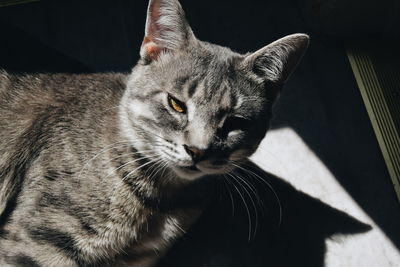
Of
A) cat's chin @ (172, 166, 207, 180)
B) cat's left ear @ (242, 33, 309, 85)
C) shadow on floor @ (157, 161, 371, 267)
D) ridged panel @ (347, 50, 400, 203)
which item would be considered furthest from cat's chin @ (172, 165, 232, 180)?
ridged panel @ (347, 50, 400, 203)

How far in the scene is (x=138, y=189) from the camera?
186cm

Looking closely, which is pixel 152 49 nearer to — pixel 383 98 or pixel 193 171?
pixel 193 171

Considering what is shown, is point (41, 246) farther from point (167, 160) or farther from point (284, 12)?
point (284, 12)

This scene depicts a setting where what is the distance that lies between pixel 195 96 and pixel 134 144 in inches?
13.2

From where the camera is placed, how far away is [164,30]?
5.72 ft

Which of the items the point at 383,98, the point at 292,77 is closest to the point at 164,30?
the point at 292,77

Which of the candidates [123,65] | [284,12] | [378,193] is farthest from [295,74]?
[123,65]

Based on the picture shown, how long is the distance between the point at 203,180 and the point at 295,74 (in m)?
1.02

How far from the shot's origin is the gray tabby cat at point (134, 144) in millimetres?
1662

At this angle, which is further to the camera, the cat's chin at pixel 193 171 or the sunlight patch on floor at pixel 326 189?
the sunlight patch on floor at pixel 326 189

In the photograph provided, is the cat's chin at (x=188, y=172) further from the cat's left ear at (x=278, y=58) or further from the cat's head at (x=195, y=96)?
the cat's left ear at (x=278, y=58)

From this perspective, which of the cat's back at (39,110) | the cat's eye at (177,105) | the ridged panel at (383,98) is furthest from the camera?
the ridged panel at (383,98)

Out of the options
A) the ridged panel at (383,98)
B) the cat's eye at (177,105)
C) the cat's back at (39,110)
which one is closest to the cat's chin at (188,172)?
the cat's eye at (177,105)

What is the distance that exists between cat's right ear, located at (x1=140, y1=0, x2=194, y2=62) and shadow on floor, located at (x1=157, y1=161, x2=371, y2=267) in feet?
2.75
